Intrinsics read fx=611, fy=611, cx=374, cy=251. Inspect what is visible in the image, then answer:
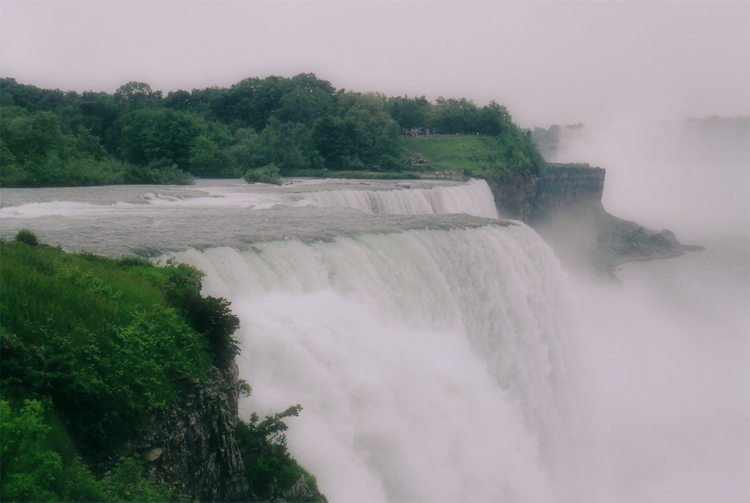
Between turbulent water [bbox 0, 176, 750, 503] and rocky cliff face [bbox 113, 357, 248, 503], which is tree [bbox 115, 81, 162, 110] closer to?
turbulent water [bbox 0, 176, 750, 503]

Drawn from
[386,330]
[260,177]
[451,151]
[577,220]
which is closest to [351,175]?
[260,177]

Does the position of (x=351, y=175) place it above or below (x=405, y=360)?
below

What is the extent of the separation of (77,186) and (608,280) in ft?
118

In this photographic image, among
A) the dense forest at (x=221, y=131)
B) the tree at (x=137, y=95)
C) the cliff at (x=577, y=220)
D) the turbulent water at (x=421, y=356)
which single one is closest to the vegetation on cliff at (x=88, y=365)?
the turbulent water at (x=421, y=356)

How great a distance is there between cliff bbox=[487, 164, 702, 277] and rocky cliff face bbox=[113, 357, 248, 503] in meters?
43.0

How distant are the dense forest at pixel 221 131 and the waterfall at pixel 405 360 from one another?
18.6 meters

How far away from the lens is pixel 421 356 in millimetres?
13203

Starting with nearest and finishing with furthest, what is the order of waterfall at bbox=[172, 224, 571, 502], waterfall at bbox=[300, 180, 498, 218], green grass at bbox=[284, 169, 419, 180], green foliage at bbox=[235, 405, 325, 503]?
green foliage at bbox=[235, 405, 325, 503]
waterfall at bbox=[172, 224, 571, 502]
waterfall at bbox=[300, 180, 498, 218]
green grass at bbox=[284, 169, 419, 180]

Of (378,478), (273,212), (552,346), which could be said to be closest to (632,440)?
(552,346)

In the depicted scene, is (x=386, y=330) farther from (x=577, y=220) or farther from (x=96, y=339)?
(x=577, y=220)

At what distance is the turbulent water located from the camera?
1077 cm

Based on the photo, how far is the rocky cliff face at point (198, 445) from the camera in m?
6.72

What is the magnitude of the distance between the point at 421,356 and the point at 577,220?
162 feet

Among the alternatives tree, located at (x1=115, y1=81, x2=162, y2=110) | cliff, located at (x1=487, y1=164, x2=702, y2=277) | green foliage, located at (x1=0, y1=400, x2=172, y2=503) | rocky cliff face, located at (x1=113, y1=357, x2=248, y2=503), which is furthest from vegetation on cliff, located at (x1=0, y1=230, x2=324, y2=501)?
tree, located at (x1=115, y1=81, x2=162, y2=110)
